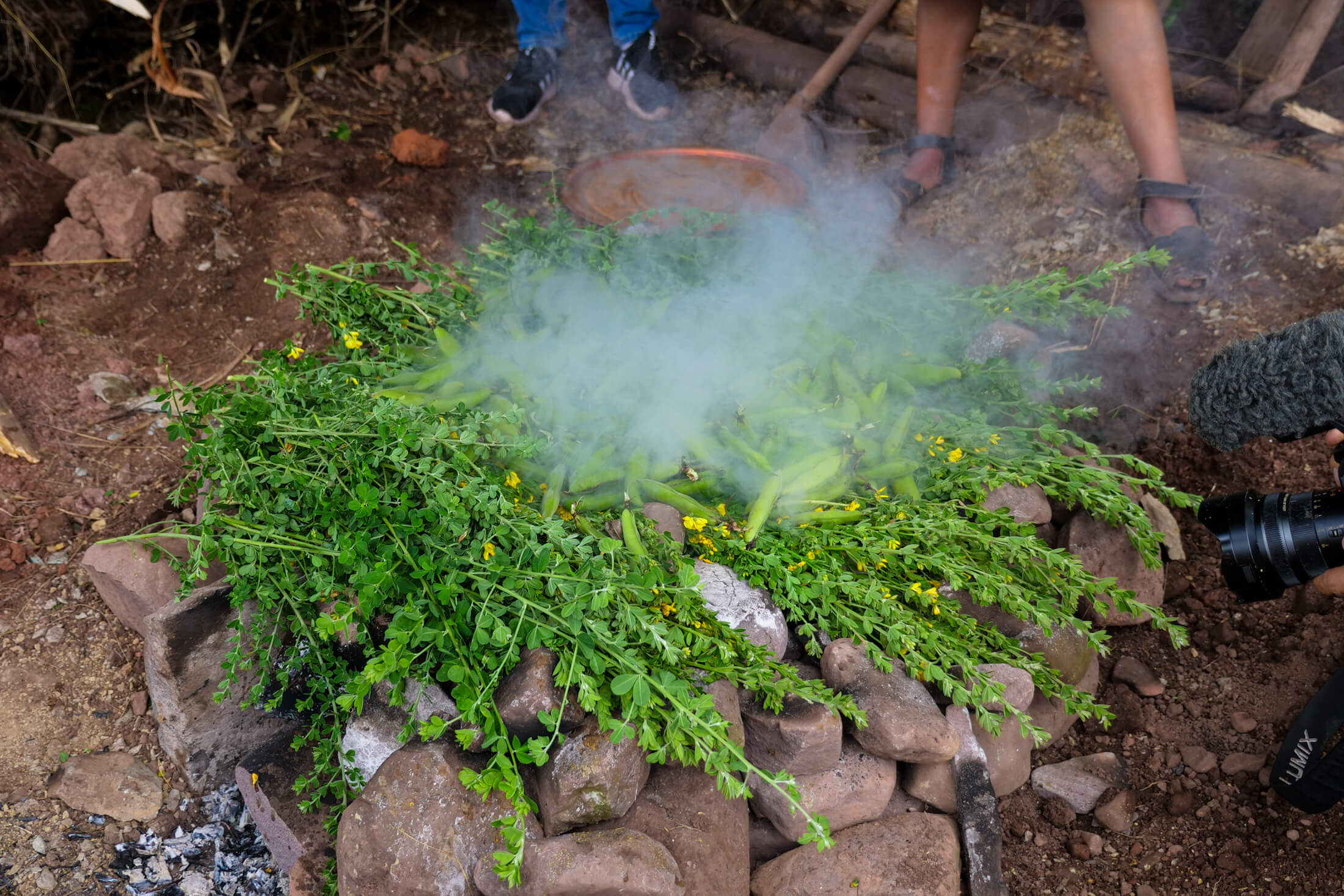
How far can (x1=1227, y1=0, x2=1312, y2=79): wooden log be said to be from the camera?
15.4 feet

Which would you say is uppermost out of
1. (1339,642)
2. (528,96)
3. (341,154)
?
(1339,642)

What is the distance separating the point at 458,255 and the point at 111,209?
1.82 m

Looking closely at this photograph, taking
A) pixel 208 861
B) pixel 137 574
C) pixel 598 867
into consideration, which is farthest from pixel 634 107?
pixel 598 867

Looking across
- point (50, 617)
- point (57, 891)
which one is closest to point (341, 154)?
point (50, 617)

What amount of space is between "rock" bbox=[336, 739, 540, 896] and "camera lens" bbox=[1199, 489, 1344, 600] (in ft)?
6.87

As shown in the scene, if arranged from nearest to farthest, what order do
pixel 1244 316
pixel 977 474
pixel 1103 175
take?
pixel 977 474, pixel 1244 316, pixel 1103 175

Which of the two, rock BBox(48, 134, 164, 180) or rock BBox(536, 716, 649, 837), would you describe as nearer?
rock BBox(536, 716, 649, 837)

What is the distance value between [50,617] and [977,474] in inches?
126

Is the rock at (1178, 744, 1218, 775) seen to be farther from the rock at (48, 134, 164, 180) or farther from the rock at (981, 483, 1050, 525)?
the rock at (48, 134, 164, 180)

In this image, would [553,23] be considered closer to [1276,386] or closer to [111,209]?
[111,209]

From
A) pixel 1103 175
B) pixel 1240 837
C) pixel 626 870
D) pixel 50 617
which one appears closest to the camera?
pixel 626 870

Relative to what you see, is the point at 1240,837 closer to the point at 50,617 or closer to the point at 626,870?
the point at 626,870

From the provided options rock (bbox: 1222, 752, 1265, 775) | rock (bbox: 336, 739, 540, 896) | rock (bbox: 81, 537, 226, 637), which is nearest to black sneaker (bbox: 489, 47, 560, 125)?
rock (bbox: 81, 537, 226, 637)

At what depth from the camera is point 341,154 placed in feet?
17.9
